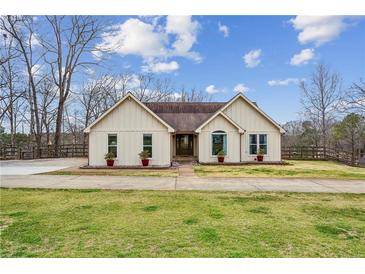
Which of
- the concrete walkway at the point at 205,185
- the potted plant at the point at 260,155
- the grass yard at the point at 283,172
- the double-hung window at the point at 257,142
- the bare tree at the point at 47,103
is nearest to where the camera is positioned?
the concrete walkway at the point at 205,185

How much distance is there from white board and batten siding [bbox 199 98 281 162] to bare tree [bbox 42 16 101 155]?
53.8 ft

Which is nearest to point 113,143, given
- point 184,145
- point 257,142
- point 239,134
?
point 184,145

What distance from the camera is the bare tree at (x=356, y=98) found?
19413mm

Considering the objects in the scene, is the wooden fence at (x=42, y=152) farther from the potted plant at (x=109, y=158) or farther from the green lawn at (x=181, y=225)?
the green lawn at (x=181, y=225)

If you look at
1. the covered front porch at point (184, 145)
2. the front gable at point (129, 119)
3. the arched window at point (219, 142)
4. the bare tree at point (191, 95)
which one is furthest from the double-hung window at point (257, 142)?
the bare tree at point (191, 95)

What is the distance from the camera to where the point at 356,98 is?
19.7 m

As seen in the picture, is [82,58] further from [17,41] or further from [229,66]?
[229,66]

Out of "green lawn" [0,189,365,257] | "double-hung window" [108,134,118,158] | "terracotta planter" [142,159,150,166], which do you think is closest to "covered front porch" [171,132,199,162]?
"terracotta planter" [142,159,150,166]

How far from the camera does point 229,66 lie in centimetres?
892

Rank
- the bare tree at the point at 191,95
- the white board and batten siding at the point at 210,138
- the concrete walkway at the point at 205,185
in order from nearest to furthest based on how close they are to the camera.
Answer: the concrete walkway at the point at 205,185 < the white board and batten siding at the point at 210,138 < the bare tree at the point at 191,95

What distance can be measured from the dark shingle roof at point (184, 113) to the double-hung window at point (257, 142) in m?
3.62

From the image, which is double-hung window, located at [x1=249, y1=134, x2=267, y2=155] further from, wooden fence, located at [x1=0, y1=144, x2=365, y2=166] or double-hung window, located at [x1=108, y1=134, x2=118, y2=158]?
double-hung window, located at [x1=108, y1=134, x2=118, y2=158]

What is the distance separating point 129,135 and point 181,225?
11593mm

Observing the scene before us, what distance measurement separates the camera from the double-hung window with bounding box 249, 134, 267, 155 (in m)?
18.2
